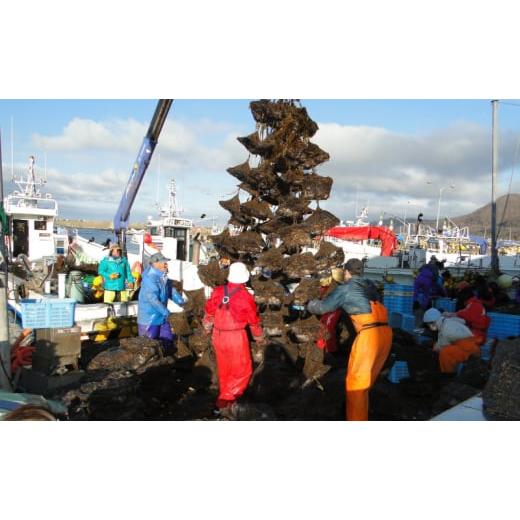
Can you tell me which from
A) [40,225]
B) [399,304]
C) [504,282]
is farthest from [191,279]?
[504,282]

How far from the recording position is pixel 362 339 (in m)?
4.14

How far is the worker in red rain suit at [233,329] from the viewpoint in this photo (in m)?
4.52

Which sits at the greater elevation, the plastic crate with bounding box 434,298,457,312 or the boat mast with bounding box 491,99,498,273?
the boat mast with bounding box 491,99,498,273

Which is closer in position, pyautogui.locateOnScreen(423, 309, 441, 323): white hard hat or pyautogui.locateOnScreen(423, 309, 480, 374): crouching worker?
pyautogui.locateOnScreen(423, 309, 480, 374): crouching worker

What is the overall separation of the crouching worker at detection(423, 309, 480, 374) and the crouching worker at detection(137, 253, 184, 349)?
164 inches

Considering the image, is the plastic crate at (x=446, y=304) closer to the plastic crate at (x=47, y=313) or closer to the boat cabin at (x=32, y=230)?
the plastic crate at (x=47, y=313)

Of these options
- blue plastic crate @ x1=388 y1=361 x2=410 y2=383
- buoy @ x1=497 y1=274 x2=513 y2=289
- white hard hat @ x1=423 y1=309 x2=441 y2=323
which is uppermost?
buoy @ x1=497 y1=274 x2=513 y2=289

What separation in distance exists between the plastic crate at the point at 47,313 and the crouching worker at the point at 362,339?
3.75 m

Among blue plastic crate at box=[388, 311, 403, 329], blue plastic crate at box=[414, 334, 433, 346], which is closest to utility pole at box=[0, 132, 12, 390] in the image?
blue plastic crate at box=[414, 334, 433, 346]

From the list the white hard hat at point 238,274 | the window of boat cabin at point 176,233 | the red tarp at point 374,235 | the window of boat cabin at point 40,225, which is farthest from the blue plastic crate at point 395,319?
the window of boat cabin at point 40,225

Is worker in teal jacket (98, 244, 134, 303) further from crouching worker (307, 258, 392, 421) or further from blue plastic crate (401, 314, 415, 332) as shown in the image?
blue plastic crate (401, 314, 415, 332)

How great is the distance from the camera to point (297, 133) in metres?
6.27

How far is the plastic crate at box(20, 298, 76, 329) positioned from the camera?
18.4ft

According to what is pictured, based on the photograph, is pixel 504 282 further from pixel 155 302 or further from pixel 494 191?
pixel 155 302
